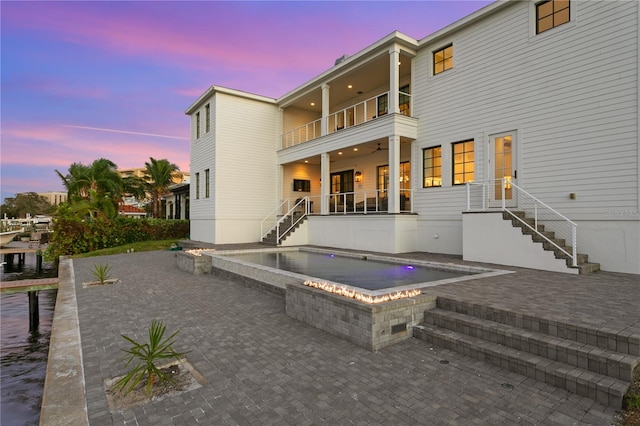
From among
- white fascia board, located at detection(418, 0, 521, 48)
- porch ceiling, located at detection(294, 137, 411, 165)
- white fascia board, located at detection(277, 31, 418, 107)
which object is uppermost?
white fascia board, located at detection(418, 0, 521, 48)

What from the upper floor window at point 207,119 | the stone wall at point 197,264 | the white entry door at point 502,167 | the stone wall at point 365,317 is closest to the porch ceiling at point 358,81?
the upper floor window at point 207,119

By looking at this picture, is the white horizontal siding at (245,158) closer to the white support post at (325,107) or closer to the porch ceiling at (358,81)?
the porch ceiling at (358,81)

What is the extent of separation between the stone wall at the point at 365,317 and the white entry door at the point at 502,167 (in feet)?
23.7

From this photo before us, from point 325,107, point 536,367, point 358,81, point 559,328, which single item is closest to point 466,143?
point 358,81

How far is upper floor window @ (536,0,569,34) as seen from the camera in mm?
9539

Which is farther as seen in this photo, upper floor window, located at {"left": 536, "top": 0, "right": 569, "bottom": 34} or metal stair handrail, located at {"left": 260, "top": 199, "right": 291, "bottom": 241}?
metal stair handrail, located at {"left": 260, "top": 199, "right": 291, "bottom": 241}

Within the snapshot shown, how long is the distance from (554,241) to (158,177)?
31875 millimetres

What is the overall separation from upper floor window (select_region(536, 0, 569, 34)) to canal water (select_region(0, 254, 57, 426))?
1395cm

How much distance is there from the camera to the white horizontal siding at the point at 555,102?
8336 millimetres

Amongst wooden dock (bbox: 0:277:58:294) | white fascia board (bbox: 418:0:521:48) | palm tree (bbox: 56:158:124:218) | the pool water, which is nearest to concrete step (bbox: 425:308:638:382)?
the pool water

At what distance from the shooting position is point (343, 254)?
12641mm

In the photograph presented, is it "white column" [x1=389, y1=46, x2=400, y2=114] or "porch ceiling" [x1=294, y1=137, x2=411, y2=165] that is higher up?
"white column" [x1=389, y1=46, x2=400, y2=114]

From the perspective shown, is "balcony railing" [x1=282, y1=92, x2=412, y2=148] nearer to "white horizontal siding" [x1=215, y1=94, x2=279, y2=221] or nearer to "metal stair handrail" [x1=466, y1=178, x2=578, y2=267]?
"white horizontal siding" [x1=215, y1=94, x2=279, y2=221]

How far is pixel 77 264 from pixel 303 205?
427 inches
